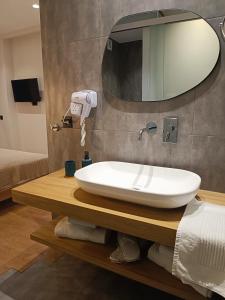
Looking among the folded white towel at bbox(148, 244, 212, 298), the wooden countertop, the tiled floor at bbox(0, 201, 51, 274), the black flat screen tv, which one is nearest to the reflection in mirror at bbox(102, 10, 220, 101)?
the wooden countertop

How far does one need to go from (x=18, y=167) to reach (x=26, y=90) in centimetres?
190

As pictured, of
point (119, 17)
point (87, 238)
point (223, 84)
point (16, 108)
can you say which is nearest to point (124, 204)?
point (87, 238)

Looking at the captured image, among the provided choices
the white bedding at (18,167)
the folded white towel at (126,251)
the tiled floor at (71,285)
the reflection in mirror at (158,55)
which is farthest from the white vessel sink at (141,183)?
the white bedding at (18,167)

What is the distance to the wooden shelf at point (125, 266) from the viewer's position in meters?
1.01

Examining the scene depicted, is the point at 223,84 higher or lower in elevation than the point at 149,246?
higher

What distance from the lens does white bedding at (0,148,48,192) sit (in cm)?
258

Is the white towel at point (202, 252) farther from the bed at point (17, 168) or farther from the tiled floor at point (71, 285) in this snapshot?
the bed at point (17, 168)

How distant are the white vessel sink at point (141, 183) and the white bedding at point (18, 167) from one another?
67.4 inches

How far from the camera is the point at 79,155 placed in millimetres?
1634

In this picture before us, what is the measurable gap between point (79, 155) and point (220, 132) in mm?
955

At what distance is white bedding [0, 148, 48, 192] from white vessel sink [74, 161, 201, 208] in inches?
67.4

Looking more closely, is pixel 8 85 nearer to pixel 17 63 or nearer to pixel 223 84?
pixel 17 63

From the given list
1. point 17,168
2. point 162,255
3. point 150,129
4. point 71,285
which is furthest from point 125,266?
point 17,168

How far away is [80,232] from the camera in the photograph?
1.34 m
